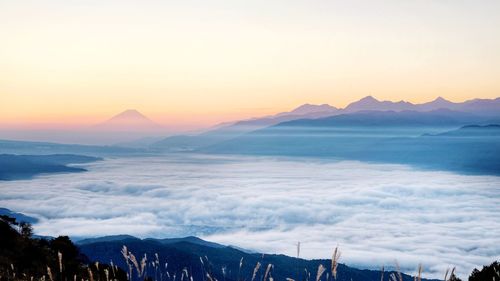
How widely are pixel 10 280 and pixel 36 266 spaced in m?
19.5

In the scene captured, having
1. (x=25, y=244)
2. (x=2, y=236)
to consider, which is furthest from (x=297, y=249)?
(x=2, y=236)

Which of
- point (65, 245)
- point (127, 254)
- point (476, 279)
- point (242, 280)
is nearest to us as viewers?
point (242, 280)

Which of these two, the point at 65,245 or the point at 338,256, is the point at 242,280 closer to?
the point at 338,256

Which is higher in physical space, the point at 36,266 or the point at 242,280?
the point at 242,280

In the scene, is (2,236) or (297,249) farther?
(2,236)

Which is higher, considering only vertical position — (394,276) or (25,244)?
(394,276)

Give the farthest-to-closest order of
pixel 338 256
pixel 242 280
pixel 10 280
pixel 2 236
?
pixel 2 236, pixel 10 280, pixel 242 280, pixel 338 256

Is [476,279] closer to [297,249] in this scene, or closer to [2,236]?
[297,249]

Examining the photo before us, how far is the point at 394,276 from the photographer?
5879 millimetres

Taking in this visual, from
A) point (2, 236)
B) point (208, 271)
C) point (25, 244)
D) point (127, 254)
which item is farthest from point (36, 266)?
point (208, 271)

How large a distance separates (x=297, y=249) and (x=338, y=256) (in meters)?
0.51

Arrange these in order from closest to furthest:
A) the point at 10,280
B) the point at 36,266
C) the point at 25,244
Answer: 1. the point at 10,280
2. the point at 36,266
3. the point at 25,244

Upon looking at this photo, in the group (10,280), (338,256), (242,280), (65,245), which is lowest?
(65,245)

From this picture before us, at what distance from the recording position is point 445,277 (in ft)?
18.3
